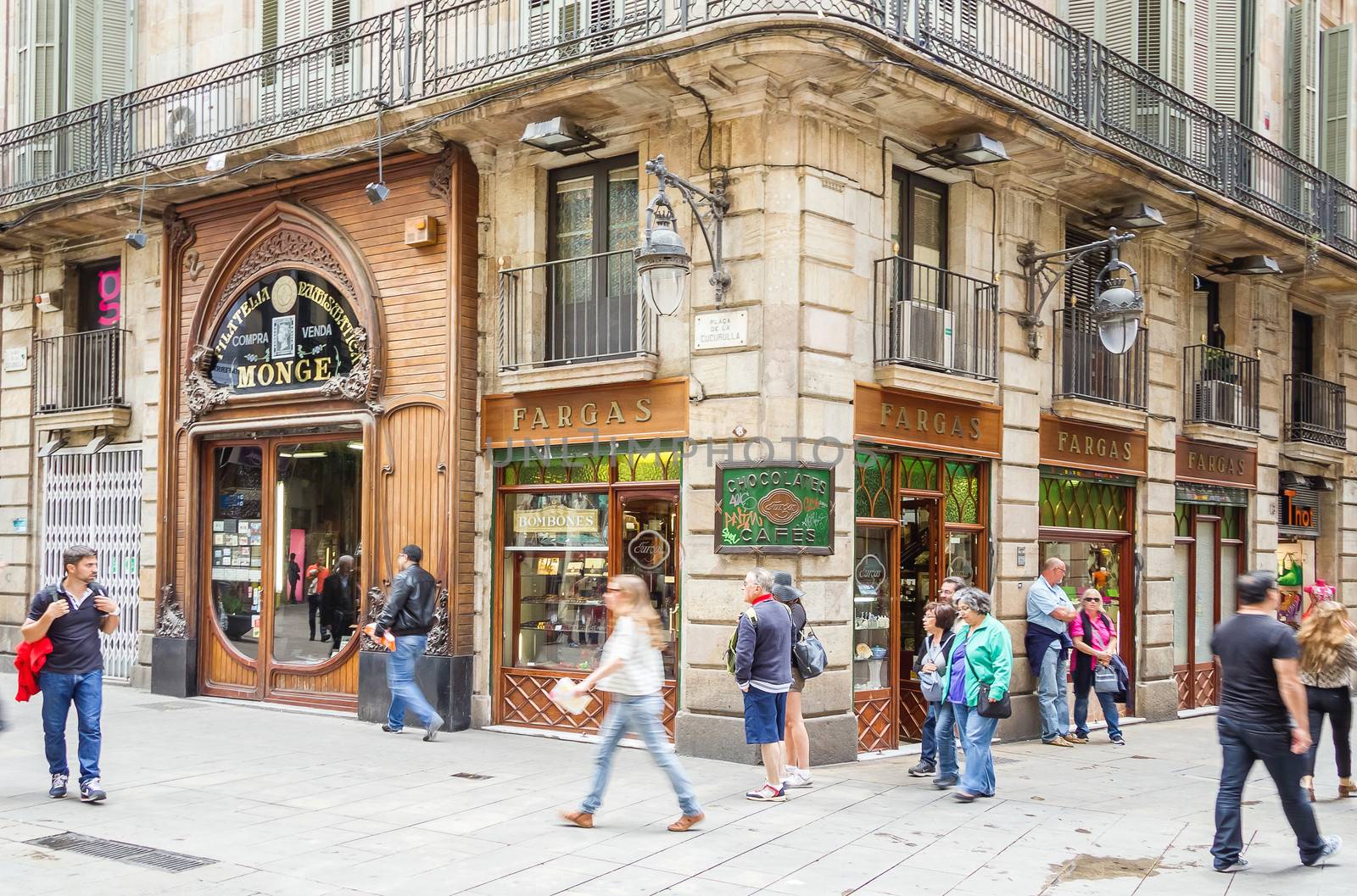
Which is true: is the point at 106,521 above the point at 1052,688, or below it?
above

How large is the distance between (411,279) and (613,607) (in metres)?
6.15

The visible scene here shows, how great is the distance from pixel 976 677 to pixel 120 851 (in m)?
5.63

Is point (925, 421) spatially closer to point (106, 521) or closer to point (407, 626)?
point (407, 626)

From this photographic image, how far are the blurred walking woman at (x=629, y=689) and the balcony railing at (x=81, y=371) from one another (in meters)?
10.0

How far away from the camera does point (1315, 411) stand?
60.0 ft

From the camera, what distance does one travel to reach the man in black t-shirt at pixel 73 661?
866 centimetres

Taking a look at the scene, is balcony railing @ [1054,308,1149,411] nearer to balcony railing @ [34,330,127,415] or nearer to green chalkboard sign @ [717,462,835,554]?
green chalkboard sign @ [717,462,835,554]

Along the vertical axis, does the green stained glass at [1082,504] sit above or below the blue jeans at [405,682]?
above

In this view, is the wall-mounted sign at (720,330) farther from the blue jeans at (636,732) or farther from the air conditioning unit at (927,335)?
the blue jeans at (636,732)

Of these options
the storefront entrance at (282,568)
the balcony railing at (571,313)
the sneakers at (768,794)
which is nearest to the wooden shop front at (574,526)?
the balcony railing at (571,313)

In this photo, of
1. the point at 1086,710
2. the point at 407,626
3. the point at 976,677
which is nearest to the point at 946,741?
the point at 976,677

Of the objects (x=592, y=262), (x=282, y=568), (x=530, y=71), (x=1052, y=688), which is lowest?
(x=1052, y=688)

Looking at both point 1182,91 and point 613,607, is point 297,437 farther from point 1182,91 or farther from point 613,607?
point 1182,91

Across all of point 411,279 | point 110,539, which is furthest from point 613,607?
point 110,539
